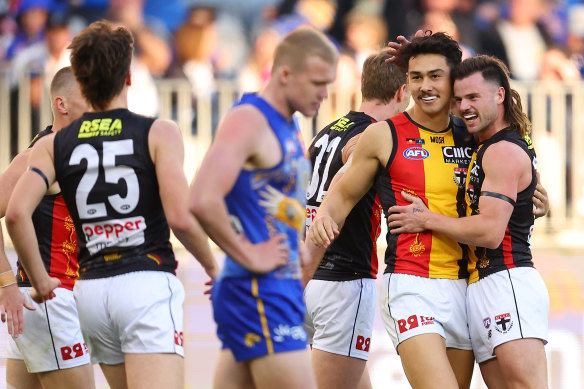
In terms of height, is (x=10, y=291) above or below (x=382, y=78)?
below

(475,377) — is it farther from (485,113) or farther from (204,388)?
(485,113)

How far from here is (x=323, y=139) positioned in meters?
6.02

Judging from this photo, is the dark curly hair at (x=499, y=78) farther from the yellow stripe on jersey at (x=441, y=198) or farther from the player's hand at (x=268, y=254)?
the player's hand at (x=268, y=254)

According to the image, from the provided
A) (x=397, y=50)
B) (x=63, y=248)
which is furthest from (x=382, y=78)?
(x=63, y=248)

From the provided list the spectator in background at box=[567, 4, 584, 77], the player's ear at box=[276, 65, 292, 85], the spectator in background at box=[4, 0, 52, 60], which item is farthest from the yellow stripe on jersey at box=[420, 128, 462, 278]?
the spectator in background at box=[4, 0, 52, 60]

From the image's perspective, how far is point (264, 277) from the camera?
3906 millimetres

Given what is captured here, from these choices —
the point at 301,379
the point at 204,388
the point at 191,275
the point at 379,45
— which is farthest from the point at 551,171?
the point at 301,379

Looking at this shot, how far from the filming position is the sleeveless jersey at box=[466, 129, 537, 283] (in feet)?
16.5

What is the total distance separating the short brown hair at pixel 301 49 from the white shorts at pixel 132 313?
1.10 metres

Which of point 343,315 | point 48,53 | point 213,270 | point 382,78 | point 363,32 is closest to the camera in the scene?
point 213,270

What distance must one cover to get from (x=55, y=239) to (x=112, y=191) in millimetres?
1248

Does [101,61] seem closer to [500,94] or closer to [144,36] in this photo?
[500,94]

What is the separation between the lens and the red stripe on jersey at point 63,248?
5324 millimetres

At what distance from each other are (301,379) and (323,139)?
7.99 feet
